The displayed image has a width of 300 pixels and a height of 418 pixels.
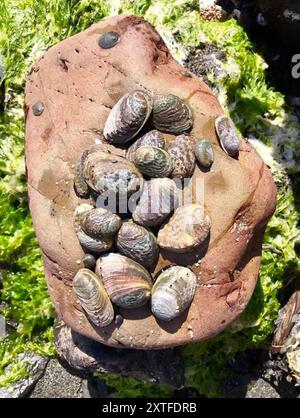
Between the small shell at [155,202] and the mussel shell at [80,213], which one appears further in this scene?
the mussel shell at [80,213]

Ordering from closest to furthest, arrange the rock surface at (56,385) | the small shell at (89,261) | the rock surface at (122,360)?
the small shell at (89,261)
the rock surface at (122,360)
the rock surface at (56,385)

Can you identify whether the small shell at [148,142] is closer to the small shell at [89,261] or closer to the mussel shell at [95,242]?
the mussel shell at [95,242]

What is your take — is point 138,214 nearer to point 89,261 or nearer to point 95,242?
point 95,242

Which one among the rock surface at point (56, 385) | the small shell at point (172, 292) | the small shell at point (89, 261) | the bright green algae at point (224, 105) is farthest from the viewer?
the rock surface at point (56, 385)

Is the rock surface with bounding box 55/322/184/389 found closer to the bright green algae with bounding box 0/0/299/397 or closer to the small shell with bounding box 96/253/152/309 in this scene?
the bright green algae with bounding box 0/0/299/397

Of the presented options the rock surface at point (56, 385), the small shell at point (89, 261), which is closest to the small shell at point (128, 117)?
the small shell at point (89, 261)

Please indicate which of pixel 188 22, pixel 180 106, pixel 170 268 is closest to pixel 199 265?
pixel 170 268

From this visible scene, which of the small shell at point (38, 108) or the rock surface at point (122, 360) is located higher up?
the small shell at point (38, 108)

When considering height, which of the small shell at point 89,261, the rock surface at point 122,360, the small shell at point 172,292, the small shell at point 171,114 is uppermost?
the small shell at point 171,114
